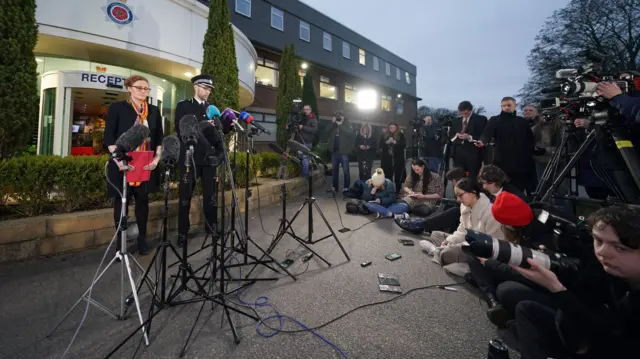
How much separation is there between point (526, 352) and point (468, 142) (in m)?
4.44

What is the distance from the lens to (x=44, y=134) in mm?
8031

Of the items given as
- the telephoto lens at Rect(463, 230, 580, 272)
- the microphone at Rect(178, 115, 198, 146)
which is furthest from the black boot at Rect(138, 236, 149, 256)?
the telephoto lens at Rect(463, 230, 580, 272)

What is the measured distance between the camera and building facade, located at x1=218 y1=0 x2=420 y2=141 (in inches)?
708

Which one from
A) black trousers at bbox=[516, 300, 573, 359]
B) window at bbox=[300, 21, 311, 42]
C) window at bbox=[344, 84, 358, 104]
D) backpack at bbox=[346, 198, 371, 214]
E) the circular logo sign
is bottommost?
black trousers at bbox=[516, 300, 573, 359]

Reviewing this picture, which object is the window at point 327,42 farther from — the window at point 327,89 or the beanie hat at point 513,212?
the beanie hat at point 513,212

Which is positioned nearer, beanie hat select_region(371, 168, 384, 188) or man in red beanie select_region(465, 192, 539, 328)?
man in red beanie select_region(465, 192, 539, 328)

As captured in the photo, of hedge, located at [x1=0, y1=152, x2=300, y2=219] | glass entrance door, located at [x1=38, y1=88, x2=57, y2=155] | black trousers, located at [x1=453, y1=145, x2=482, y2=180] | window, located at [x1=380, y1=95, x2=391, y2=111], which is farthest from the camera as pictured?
window, located at [x1=380, y1=95, x2=391, y2=111]

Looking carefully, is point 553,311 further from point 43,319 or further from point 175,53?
point 175,53

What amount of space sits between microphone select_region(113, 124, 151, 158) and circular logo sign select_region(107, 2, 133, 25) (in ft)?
23.9

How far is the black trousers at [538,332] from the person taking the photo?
57.9 inches

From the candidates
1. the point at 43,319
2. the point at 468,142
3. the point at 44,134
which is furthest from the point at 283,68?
the point at 43,319

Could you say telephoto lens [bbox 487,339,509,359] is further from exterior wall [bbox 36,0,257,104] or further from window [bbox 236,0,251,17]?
window [bbox 236,0,251,17]

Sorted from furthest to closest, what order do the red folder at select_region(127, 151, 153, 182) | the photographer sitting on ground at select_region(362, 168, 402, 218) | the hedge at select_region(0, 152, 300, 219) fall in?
the photographer sitting on ground at select_region(362, 168, 402, 218)
the hedge at select_region(0, 152, 300, 219)
the red folder at select_region(127, 151, 153, 182)

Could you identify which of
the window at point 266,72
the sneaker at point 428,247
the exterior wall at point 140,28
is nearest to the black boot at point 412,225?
the sneaker at point 428,247
